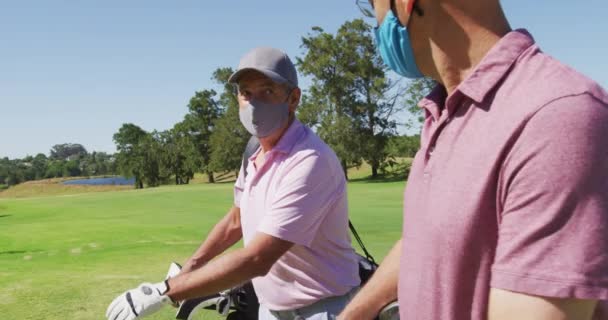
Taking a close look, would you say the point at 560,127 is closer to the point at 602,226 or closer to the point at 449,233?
the point at 602,226

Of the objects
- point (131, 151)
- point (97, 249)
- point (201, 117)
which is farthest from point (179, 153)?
point (97, 249)

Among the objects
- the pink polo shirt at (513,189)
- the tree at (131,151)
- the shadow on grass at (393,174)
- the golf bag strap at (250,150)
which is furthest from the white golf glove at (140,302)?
the tree at (131,151)

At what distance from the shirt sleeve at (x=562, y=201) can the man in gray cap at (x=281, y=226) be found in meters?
1.66

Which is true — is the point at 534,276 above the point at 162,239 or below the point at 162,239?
above

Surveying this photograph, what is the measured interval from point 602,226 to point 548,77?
30 centimetres

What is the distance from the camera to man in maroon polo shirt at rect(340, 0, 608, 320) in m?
1.03

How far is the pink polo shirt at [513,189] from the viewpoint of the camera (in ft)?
3.35

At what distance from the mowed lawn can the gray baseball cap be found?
3.14m

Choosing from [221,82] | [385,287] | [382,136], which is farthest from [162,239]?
[221,82]

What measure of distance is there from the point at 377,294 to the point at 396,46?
3.25 ft

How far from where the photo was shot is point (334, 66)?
181 feet

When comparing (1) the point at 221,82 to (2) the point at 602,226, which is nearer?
(2) the point at 602,226

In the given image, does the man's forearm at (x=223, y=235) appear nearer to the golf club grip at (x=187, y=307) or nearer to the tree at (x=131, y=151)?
the golf club grip at (x=187, y=307)

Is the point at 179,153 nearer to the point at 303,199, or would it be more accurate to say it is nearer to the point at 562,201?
the point at 303,199
